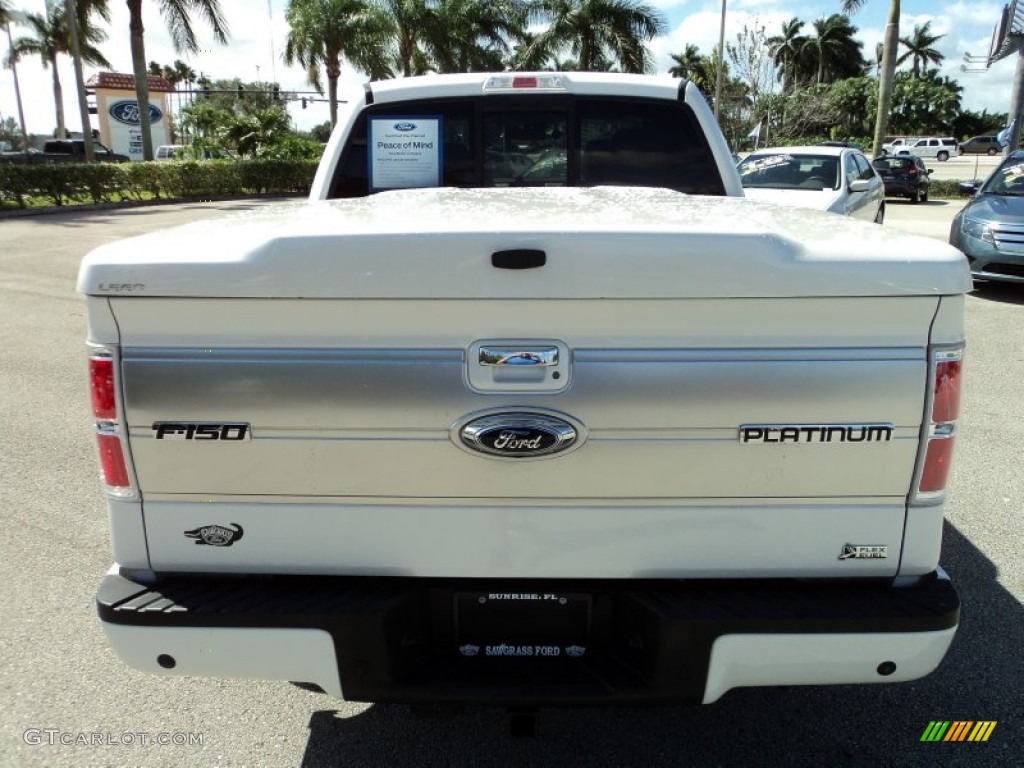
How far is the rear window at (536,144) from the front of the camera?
389 cm

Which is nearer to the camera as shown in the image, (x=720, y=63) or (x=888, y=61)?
(x=888, y=61)

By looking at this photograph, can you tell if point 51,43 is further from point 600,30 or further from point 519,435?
point 519,435

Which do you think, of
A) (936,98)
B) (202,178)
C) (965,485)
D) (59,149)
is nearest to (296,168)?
(202,178)

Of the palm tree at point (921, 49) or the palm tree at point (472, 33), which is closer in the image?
the palm tree at point (472, 33)

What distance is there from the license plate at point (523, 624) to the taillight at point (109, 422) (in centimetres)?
92

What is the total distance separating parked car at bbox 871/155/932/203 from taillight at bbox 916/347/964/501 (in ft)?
87.9

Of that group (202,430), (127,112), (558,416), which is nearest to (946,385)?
(558,416)

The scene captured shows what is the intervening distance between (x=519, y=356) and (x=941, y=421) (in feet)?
3.46

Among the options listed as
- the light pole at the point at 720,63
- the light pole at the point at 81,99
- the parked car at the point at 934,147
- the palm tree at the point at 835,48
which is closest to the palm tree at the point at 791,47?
the palm tree at the point at 835,48

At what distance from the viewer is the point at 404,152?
12.9 feet

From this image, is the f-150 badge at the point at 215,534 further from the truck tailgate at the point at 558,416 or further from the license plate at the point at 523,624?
the license plate at the point at 523,624

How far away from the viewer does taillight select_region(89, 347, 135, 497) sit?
205 cm

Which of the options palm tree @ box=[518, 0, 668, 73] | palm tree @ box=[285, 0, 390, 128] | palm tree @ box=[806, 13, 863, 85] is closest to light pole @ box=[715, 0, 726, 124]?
palm tree @ box=[518, 0, 668, 73]

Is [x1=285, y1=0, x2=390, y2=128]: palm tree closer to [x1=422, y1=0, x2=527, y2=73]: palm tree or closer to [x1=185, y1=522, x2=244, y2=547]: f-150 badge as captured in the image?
[x1=422, y1=0, x2=527, y2=73]: palm tree
